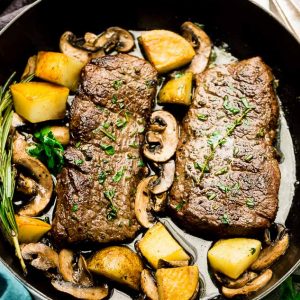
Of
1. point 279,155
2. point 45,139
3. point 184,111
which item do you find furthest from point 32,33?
point 279,155

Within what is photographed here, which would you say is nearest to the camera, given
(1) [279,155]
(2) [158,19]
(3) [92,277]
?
(3) [92,277]

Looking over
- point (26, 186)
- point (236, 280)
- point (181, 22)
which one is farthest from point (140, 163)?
point (181, 22)

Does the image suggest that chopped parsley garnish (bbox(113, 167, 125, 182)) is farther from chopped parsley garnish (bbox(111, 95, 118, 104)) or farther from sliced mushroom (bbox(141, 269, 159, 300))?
sliced mushroom (bbox(141, 269, 159, 300))

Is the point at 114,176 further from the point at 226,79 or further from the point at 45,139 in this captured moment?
the point at 226,79

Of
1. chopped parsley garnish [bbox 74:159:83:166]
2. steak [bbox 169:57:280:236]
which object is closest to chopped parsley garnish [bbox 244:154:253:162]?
steak [bbox 169:57:280:236]

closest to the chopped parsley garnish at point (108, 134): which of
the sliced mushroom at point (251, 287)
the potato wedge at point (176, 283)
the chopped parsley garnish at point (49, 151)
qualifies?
the chopped parsley garnish at point (49, 151)

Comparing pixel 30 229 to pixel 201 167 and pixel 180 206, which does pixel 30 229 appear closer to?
pixel 180 206

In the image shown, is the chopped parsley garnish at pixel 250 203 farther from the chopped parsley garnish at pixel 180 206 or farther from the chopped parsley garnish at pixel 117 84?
the chopped parsley garnish at pixel 117 84
